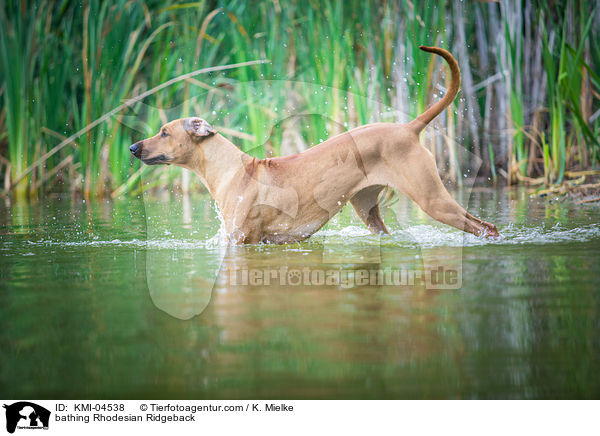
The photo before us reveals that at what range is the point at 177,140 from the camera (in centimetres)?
491

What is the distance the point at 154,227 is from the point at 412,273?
8.58 feet

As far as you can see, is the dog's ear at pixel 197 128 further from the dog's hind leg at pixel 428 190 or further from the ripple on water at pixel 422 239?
the dog's hind leg at pixel 428 190

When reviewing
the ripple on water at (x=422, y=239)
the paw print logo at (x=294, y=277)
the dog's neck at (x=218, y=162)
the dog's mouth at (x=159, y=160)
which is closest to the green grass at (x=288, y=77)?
the ripple on water at (x=422, y=239)

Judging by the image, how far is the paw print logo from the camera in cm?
360

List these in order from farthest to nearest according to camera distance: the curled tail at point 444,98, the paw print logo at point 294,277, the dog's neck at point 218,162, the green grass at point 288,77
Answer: the green grass at point 288,77
the dog's neck at point 218,162
the curled tail at point 444,98
the paw print logo at point 294,277

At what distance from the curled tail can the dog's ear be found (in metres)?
1.24

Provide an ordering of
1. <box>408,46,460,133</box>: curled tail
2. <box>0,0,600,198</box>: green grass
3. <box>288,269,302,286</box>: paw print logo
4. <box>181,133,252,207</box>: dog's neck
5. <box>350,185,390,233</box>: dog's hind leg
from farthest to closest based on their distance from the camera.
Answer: <box>0,0,600,198</box>: green grass < <box>350,185,390,233</box>: dog's hind leg < <box>181,133,252,207</box>: dog's neck < <box>408,46,460,133</box>: curled tail < <box>288,269,302,286</box>: paw print logo

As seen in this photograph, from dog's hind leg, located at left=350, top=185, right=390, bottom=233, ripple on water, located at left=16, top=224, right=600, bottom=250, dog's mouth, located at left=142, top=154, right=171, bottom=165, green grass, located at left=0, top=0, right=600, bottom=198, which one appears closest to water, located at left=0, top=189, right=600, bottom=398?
ripple on water, located at left=16, top=224, right=600, bottom=250

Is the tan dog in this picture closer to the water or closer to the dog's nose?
the dog's nose

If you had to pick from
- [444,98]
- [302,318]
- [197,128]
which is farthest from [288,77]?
[302,318]

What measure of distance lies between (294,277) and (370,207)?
1569 mm

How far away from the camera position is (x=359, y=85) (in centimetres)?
843

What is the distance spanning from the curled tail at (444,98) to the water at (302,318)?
0.72 meters

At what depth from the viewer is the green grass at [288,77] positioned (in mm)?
8039
